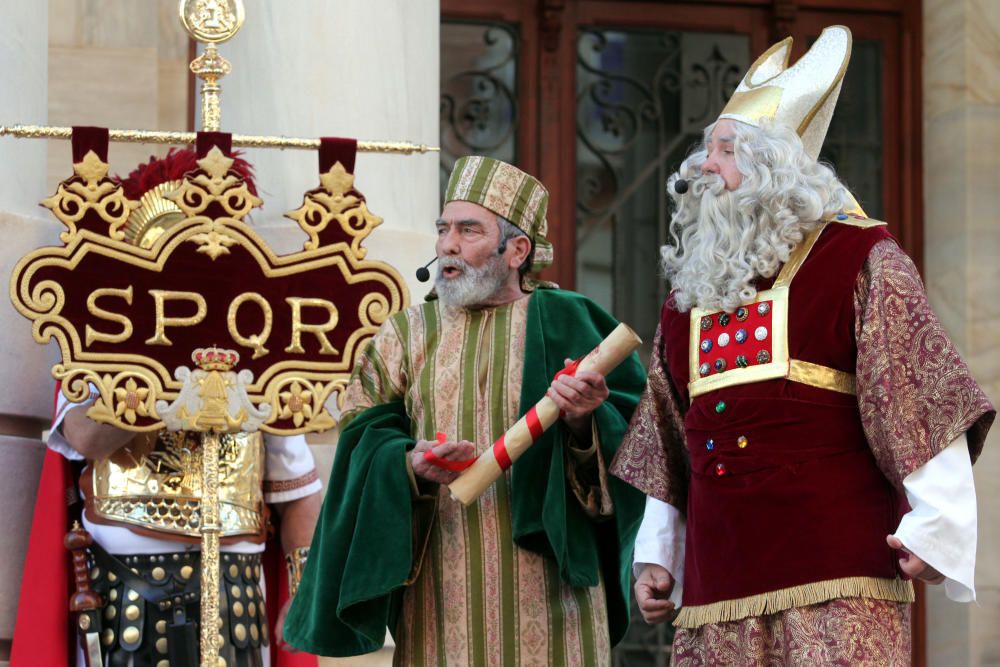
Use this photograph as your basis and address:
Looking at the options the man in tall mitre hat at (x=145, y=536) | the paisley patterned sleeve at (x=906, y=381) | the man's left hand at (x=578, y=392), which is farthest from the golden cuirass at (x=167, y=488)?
the paisley patterned sleeve at (x=906, y=381)

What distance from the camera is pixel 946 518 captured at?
14.5 ft

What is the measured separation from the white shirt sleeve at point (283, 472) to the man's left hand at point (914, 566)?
2.12m

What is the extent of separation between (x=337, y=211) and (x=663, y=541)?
1449mm

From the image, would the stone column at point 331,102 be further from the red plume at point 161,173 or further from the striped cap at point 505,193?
the striped cap at point 505,193

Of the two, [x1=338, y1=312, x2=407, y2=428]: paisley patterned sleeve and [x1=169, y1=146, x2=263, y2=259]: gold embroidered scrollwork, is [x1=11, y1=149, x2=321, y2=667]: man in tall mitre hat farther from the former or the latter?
[x1=338, y1=312, x2=407, y2=428]: paisley patterned sleeve

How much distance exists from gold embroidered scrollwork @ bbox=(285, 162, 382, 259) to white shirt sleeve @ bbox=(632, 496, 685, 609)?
50.3 inches

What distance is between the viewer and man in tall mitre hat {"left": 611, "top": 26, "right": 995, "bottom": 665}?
14.9 ft

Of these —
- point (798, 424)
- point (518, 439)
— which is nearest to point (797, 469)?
point (798, 424)

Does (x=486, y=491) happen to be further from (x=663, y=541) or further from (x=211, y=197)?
(x=211, y=197)

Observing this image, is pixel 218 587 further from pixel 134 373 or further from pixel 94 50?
pixel 94 50

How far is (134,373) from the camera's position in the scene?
5684 millimetres

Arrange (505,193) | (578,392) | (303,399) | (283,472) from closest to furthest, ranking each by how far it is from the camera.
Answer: (578,392) < (505,193) < (303,399) < (283,472)

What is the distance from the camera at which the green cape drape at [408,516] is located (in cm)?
514

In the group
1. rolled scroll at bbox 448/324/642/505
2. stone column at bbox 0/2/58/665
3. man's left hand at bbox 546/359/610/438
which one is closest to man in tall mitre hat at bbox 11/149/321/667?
stone column at bbox 0/2/58/665
